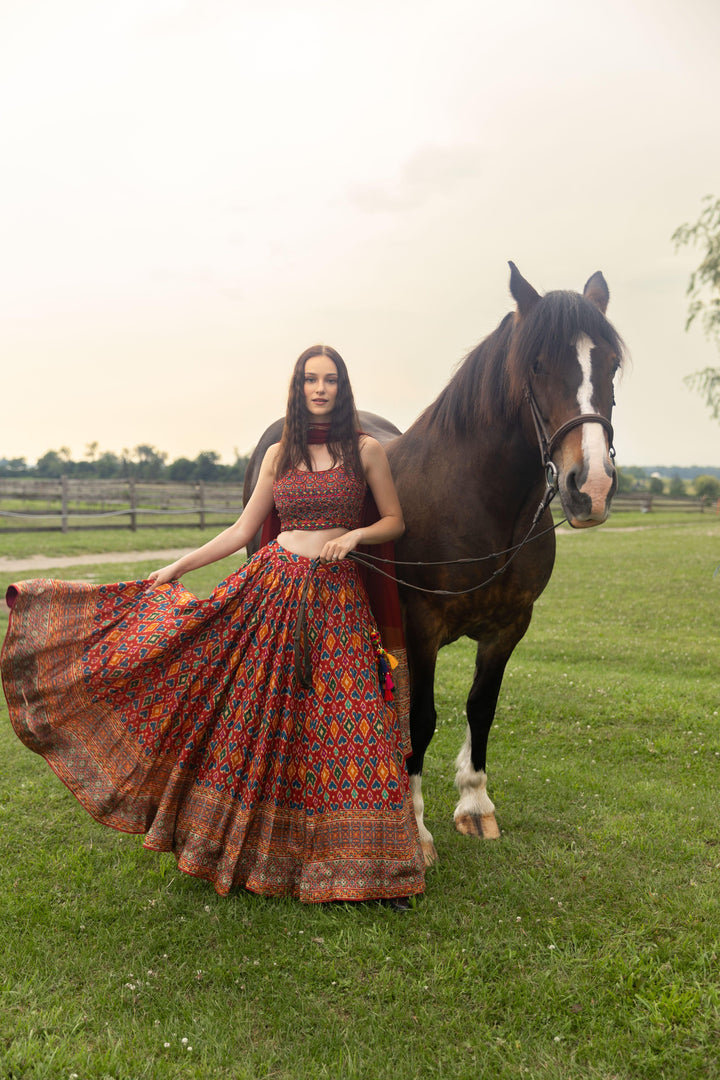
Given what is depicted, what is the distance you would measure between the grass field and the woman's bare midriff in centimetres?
153

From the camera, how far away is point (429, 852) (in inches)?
143

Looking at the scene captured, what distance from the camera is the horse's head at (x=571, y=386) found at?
9.00 feet

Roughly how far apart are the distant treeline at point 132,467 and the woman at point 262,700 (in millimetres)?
36413

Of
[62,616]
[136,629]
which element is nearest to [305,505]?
[136,629]

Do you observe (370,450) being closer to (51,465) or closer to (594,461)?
(594,461)

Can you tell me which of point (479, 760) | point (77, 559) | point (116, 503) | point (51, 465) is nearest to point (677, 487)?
point (116, 503)

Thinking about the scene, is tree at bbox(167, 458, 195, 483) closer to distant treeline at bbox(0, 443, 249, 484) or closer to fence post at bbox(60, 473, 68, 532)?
distant treeline at bbox(0, 443, 249, 484)

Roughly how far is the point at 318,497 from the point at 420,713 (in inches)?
50.1

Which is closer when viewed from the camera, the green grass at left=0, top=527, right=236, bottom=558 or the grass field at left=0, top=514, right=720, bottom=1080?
the grass field at left=0, top=514, right=720, bottom=1080

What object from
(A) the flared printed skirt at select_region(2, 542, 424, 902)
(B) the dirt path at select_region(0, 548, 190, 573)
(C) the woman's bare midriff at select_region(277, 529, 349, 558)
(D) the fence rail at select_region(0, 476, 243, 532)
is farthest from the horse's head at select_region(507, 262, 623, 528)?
(D) the fence rail at select_region(0, 476, 243, 532)

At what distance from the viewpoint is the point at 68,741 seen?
3229 millimetres

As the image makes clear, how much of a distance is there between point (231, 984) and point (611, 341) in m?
2.90

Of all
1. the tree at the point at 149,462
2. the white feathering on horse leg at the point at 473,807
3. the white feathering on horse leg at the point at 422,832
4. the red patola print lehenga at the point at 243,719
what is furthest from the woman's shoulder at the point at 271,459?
the tree at the point at 149,462

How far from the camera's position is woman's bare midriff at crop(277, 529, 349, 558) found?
10.9 ft
